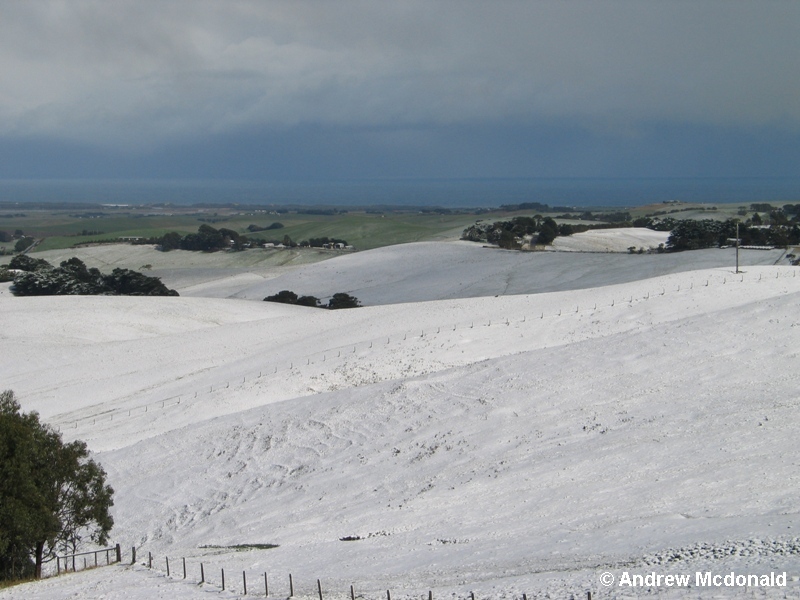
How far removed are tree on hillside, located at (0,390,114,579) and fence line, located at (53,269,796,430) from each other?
44.7 ft

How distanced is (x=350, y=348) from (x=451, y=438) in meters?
14.3

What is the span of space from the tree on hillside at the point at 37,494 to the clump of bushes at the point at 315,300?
43.8 m

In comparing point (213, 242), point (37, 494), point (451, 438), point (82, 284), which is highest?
point (213, 242)

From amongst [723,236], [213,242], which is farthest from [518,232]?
[213,242]

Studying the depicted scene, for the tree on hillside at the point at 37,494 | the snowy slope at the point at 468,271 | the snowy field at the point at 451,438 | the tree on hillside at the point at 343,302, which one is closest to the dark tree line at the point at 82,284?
the snowy slope at the point at 468,271

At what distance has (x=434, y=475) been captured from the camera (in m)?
24.7

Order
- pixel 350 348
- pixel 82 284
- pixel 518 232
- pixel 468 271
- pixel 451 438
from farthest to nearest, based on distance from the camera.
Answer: pixel 518 232
pixel 468 271
pixel 82 284
pixel 350 348
pixel 451 438

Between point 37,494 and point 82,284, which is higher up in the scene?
point 82,284

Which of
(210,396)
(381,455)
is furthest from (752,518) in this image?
(210,396)

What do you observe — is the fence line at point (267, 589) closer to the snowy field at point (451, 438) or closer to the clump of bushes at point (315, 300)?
the snowy field at point (451, 438)

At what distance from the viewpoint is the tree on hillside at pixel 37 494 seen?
18984 millimetres

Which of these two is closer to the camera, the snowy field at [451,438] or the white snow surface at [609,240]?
the snowy field at [451,438]

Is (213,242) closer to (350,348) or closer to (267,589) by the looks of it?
(350,348)

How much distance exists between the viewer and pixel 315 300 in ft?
225
